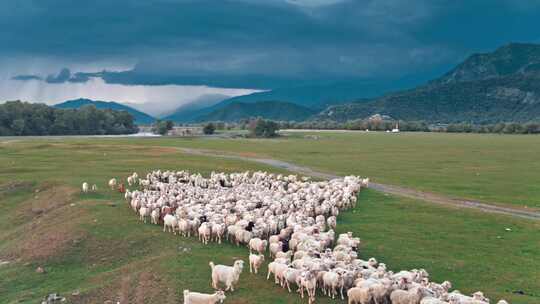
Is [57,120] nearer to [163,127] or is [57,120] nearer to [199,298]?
[163,127]

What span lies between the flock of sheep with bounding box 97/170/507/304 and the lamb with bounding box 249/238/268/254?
1.5 inches

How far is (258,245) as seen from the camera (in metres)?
18.5

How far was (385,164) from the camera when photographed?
56031 mm

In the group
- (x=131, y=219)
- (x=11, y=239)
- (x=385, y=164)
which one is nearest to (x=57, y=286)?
(x=131, y=219)

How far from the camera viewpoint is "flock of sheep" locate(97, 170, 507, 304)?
1355cm

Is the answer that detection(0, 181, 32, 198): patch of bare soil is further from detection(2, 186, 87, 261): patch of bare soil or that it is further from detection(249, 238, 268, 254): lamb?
detection(249, 238, 268, 254): lamb

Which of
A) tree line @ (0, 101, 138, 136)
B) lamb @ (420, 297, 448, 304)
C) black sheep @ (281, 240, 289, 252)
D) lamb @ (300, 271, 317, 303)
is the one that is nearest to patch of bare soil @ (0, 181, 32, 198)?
black sheep @ (281, 240, 289, 252)

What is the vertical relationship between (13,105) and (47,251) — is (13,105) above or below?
above

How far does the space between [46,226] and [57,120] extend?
12092 cm

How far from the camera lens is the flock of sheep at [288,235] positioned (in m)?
13.6

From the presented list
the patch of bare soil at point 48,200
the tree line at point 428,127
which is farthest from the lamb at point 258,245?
the tree line at point 428,127

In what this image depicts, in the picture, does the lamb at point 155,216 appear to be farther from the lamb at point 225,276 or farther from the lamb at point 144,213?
the lamb at point 225,276

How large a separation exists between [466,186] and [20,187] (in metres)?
33.9

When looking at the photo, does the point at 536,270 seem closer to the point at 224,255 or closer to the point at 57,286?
the point at 224,255
